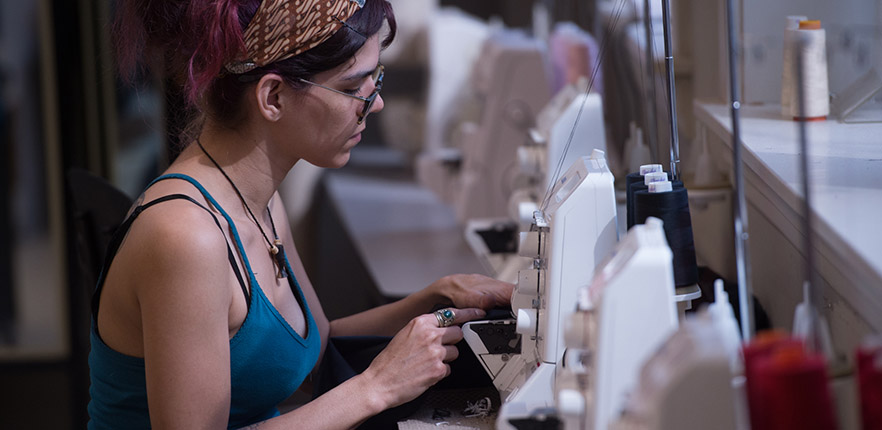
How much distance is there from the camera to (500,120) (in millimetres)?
2227

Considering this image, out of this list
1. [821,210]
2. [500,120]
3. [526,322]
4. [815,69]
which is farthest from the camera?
[500,120]

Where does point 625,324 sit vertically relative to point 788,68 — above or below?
below

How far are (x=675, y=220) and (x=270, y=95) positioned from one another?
0.52m

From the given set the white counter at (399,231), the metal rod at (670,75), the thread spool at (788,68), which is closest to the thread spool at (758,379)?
the metal rod at (670,75)

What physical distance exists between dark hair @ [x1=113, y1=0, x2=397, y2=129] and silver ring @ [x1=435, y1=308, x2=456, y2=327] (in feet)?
1.11

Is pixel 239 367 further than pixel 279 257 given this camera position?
No

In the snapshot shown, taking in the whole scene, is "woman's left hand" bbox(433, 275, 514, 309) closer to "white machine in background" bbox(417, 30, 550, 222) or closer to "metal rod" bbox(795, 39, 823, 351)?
"metal rod" bbox(795, 39, 823, 351)

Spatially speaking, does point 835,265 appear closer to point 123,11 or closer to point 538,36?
point 123,11

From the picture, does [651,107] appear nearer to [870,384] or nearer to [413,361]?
[413,361]

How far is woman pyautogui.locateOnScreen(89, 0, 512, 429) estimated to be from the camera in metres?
1.00

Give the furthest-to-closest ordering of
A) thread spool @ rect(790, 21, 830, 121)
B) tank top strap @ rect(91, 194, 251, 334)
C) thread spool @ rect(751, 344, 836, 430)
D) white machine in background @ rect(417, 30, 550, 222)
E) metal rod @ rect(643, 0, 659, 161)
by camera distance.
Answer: white machine in background @ rect(417, 30, 550, 222), metal rod @ rect(643, 0, 659, 161), thread spool @ rect(790, 21, 830, 121), tank top strap @ rect(91, 194, 251, 334), thread spool @ rect(751, 344, 836, 430)

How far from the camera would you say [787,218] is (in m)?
Result: 1.03

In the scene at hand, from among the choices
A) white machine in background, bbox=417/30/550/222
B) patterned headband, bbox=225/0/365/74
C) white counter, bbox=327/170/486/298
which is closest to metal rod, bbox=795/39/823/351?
patterned headband, bbox=225/0/365/74

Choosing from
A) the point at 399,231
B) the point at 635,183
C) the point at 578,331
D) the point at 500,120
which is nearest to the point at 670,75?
the point at 635,183
